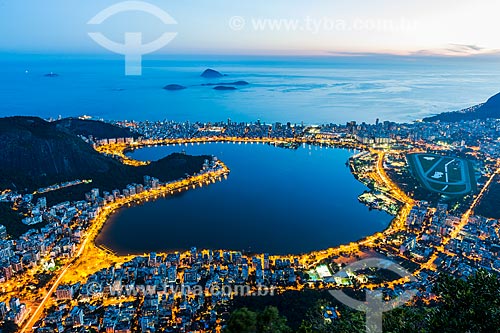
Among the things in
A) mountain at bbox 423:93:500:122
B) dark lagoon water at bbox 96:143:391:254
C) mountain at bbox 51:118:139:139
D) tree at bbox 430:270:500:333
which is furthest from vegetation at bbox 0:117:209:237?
mountain at bbox 423:93:500:122

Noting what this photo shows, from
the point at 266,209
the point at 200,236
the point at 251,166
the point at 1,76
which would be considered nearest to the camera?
the point at 200,236

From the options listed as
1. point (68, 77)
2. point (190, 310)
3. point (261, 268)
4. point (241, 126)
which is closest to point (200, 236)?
point (261, 268)

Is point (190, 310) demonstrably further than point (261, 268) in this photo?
No

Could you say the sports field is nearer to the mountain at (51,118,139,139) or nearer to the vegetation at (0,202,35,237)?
the vegetation at (0,202,35,237)

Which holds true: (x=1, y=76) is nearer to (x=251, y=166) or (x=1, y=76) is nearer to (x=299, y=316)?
(x=251, y=166)

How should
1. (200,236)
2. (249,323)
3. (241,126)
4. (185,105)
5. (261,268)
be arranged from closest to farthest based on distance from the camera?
(249,323) → (261,268) → (200,236) → (241,126) → (185,105)

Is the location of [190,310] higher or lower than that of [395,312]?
lower
